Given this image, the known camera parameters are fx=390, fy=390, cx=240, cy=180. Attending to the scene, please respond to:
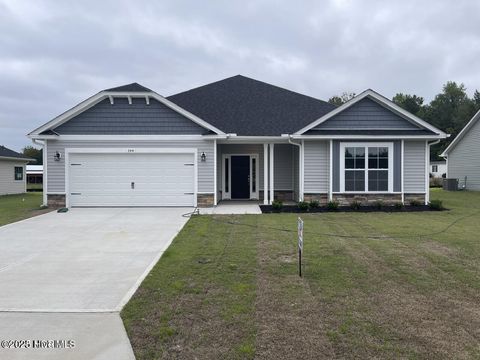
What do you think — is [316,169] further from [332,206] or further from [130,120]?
[130,120]

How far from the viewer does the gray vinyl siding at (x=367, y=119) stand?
1484cm

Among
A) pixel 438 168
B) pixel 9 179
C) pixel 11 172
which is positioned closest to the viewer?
pixel 9 179

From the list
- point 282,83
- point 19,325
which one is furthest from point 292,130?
point 282,83

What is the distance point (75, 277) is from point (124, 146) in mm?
9461

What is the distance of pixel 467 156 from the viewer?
87.5 ft

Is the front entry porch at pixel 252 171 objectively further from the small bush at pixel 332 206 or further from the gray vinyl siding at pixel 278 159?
the small bush at pixel 332 206

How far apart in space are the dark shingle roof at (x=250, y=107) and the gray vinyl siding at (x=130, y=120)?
6.95 ft

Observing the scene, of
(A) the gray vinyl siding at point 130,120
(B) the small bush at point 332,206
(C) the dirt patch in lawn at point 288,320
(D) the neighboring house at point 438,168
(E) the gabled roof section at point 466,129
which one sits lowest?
(C) the dirt patch in lawn at point 288,320

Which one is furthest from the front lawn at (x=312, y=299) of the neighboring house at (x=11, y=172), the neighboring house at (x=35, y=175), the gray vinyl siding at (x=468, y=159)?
the neighboring house at (x=35, y=175)

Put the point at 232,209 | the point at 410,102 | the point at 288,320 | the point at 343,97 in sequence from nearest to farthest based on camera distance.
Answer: the point at 288,320, the point at 232,209, the point at 343,97, the point at 410,102

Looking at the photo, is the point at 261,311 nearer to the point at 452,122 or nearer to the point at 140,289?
the point at 140,289

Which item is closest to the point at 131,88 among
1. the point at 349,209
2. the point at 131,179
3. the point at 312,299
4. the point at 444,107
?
the point at 131,179

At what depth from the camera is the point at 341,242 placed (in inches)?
325

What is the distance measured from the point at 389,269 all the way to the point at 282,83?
33620 mm
